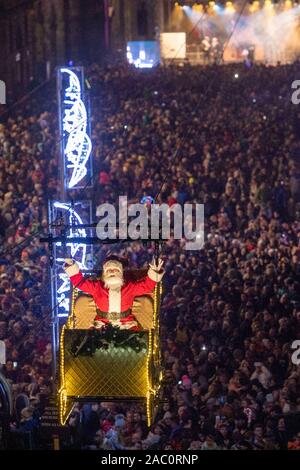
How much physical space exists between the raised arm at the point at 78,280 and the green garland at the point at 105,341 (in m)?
1.13

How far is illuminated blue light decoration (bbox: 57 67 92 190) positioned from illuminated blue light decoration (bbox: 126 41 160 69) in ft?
97.7

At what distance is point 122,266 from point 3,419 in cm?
253

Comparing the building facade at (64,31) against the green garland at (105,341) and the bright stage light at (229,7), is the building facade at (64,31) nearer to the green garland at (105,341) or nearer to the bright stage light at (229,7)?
the bright stage light at (229,7)

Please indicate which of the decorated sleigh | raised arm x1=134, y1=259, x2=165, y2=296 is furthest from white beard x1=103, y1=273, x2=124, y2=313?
the decorated sleigh

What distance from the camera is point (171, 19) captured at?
6091 cm

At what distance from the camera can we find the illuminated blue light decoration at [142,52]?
53281 mm

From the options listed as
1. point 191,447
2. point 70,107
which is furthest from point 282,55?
point 191,447

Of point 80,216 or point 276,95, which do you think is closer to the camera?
point 80,216

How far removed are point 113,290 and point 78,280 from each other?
0.45 meters

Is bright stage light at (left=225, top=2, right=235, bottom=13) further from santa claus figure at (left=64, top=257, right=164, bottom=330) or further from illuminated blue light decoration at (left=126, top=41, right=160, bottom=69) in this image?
santa claus figure at (left=64, top=257, right=164, bottom=330)

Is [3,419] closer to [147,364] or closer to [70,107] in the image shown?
[147,364]

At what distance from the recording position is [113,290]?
1722 centimetres

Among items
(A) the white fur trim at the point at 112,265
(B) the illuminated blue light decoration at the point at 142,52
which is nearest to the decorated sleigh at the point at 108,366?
(A) the white fur trim at the point at 112,265

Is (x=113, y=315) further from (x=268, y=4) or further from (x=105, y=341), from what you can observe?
(x=268, y=4)
